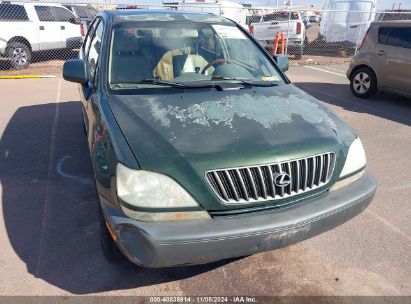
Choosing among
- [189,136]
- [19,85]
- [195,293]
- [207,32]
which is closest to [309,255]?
[195,293]

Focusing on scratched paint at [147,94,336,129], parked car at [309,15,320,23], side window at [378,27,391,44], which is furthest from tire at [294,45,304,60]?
Answer: parked car at [309,15,320,23]

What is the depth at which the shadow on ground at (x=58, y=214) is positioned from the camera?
271 cm

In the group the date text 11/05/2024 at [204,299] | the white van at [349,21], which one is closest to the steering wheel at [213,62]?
the date text 11/05/2024 at [204,299]

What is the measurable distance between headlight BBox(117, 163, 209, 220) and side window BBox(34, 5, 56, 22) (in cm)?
1084

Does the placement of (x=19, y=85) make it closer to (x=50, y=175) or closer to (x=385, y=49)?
(x=50, y=175)

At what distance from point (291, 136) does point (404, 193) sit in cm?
230

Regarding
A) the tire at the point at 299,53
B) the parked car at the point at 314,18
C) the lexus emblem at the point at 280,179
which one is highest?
the lexus emblem at the point at 280,179

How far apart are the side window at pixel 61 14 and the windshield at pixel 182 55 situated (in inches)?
375

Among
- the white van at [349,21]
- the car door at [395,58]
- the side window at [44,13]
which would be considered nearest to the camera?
the car door at [395,58]

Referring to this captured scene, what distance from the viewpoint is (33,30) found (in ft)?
35.8

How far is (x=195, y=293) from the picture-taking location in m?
2.57

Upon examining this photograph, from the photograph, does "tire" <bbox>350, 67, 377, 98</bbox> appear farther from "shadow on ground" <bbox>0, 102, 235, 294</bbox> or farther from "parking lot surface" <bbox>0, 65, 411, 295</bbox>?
"shadow on ground" <bbox>0, 102, 235, 294</bbox>

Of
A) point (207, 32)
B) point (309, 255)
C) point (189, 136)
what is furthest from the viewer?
point (207, 32)

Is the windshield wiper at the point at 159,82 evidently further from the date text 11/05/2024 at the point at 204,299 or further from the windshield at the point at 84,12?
the windshield at the point at 84,12
